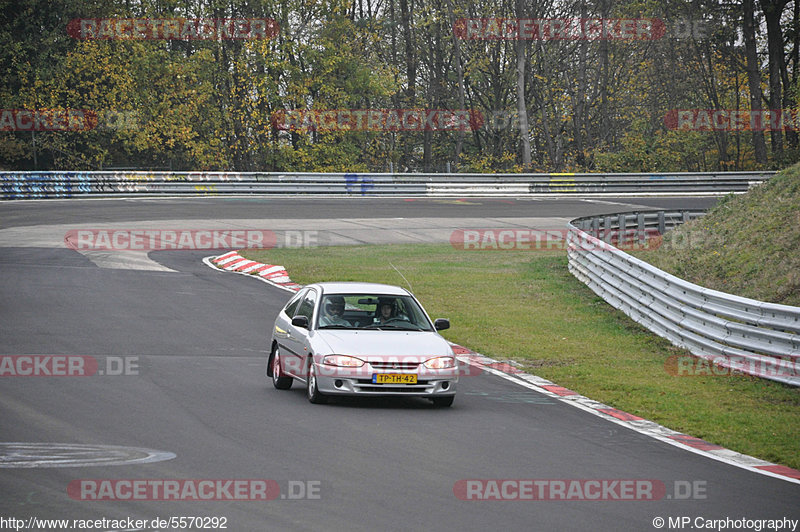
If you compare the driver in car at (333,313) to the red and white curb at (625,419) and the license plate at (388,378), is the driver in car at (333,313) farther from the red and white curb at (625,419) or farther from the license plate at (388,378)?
the red and white curb at (625,419)

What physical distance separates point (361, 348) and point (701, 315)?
6.41 m

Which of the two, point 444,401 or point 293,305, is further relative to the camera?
point 293,305

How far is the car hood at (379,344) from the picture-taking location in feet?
37.0

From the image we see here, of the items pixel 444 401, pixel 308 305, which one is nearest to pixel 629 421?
pixel 444 401

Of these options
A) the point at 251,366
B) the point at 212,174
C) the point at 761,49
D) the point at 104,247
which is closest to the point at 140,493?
the point at 251,366

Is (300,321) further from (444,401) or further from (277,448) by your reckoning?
(277,448)

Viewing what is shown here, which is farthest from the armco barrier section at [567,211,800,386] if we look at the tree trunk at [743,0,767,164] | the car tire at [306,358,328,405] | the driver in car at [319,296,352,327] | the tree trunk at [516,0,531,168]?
the tree trunk at [516,0,531,168]

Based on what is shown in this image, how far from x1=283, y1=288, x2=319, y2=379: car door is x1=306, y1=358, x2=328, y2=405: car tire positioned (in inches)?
9.5

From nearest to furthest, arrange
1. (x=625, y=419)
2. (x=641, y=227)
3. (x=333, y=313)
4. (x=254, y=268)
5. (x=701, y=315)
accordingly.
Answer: (x=625, y=419) → (x=333, y=313) → (x=701, y=315) → (x=254, y=268) → (x=641, y=227)

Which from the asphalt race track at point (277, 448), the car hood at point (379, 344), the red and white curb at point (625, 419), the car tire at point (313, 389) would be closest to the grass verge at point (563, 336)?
the red and white curb at point (625, 419)

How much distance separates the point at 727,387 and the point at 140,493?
29.1 ft

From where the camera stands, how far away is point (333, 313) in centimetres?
1233

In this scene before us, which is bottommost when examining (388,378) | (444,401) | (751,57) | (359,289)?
(444,401)

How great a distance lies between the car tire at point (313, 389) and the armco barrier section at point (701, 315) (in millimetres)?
5967
